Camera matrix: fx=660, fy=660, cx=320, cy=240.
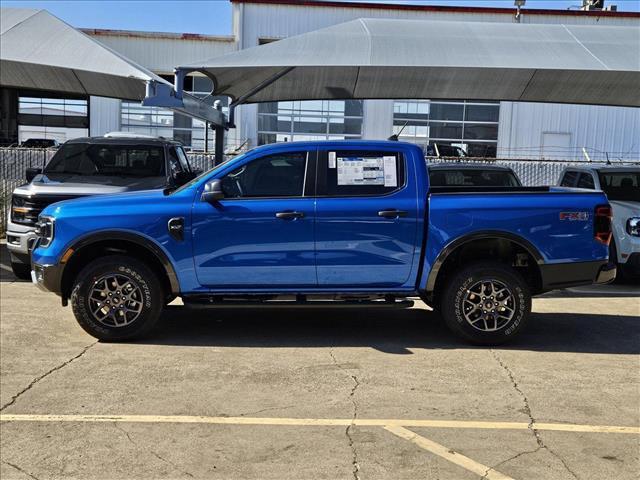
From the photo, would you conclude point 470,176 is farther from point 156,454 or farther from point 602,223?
point 156,454

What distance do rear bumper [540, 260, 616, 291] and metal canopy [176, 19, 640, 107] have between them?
17.5ft

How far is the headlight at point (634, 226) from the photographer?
9297mm

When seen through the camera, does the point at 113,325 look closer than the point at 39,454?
No

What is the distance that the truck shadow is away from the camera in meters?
6.48

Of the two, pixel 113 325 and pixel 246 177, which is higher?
pixel 246 177

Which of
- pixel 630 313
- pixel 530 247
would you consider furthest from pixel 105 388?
pixel 630 313

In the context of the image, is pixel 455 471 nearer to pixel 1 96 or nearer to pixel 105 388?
pixel 105 388

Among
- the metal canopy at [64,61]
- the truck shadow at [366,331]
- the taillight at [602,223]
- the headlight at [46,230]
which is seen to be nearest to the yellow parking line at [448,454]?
the truck shadow at [366,331]

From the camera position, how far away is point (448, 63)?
10812 millimetres

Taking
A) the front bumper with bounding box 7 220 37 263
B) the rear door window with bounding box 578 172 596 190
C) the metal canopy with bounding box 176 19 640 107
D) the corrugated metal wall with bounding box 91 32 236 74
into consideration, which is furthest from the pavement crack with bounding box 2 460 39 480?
the corrugated metal wall with bounding box 91 32 236 74

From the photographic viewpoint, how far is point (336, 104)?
94.0 feet

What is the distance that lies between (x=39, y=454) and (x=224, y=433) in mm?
1126

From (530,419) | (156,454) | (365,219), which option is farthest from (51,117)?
(530,419)

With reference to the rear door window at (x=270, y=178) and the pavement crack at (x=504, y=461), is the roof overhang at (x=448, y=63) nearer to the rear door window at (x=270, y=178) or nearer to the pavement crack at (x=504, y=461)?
the rear door window at (x=270, y=178)
